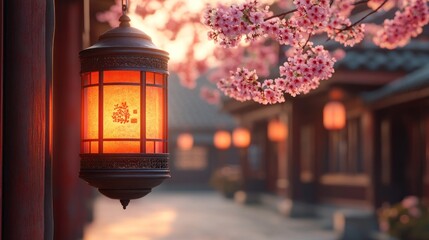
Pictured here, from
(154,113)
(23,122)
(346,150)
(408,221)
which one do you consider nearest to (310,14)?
(154,113)

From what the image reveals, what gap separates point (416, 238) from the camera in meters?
13.1

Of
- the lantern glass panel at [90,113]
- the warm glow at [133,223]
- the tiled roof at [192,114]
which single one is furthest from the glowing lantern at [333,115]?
the tiled roof at [192,114]

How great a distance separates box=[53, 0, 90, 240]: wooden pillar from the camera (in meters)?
10.9

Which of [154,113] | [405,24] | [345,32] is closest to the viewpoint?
[154,113]

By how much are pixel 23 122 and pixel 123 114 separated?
0.89 m

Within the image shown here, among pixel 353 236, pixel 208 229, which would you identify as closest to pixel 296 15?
pixel 353 236

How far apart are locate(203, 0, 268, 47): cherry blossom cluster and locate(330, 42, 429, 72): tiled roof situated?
43.4 ft

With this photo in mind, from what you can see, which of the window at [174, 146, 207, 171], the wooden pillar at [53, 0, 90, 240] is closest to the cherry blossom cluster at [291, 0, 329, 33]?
the wooden pillar at [53, 0, 90, 240]

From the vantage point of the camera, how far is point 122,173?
4.55 metres

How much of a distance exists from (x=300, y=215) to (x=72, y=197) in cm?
1168

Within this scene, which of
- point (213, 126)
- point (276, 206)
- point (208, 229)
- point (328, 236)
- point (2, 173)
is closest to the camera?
point (2, 173)

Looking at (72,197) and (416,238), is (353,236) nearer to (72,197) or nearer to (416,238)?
(416,238)

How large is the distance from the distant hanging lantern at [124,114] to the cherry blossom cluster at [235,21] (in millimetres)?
442

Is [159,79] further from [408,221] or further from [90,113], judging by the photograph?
[408,221]
